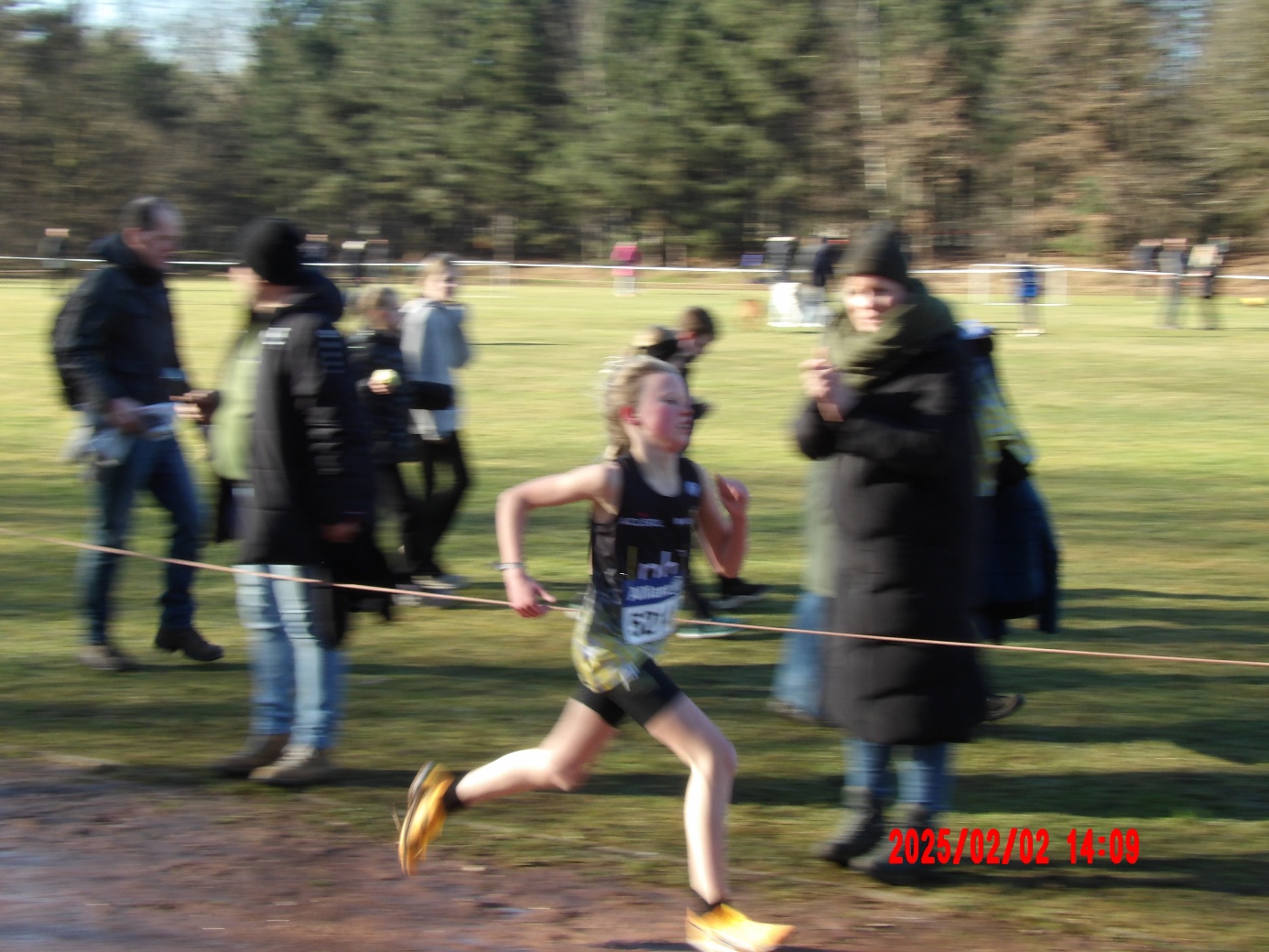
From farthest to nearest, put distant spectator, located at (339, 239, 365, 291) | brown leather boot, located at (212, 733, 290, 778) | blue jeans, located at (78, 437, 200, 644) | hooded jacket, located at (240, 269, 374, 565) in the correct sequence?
distant spectator, located at (339, 239, 365, 291) < blue jeans, located at (78, 437, 200, 644) < brown leather boot, located at (212, 733, 290, 778) < hooded jacket, located at (240, 269, 374, 565)

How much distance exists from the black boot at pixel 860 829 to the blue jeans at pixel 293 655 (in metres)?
1.79

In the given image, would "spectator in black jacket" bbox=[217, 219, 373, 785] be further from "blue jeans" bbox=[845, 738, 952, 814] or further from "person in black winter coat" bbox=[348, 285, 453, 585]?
"person in black winter coat" bbox=[348, 285, 453, 585]

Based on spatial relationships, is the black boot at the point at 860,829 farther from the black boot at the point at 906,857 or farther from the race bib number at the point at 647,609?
the race bib number at the point at 647,609

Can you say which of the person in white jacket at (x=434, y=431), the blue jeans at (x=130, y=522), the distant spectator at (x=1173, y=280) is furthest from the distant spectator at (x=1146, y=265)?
the blue jeans at (x=130, y=522)

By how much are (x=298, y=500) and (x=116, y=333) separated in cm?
184

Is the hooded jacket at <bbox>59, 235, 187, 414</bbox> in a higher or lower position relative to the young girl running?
higher

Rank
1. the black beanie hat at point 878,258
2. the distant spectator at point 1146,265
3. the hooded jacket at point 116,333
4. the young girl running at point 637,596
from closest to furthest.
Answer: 1. the young girl running at point 637,596
2. the black beanie hat at point 878,258
3. the hooded jacket at point 116,333
4. the distant spectator at point 1146,265

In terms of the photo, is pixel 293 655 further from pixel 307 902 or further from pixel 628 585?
pixel 628 585

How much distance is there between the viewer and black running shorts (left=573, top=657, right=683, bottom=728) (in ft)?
12.6

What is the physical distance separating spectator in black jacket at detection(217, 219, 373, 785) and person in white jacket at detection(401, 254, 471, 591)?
3.07m

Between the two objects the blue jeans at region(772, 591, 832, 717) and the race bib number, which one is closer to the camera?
the race bib number

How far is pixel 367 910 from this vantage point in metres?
4.04

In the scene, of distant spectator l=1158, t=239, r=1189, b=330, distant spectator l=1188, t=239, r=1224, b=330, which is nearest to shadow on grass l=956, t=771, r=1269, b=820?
distant spectator l=1158, t=239, r=1189, b=330
